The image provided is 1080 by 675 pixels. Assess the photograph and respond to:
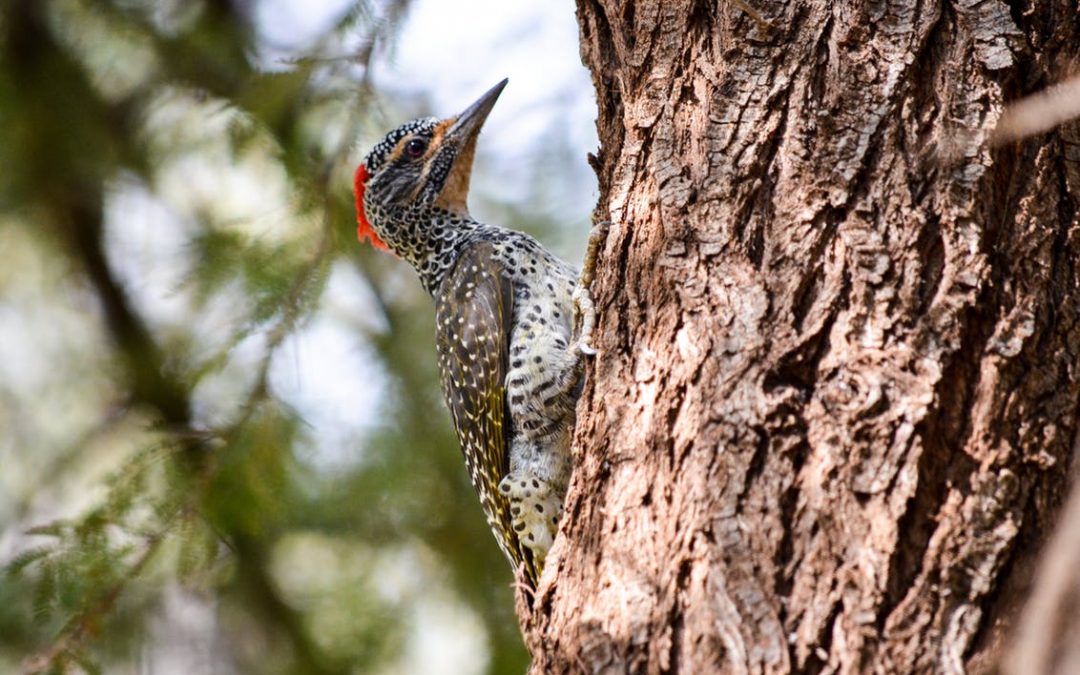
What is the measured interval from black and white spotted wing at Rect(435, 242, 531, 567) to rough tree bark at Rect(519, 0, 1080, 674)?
1.39 metres

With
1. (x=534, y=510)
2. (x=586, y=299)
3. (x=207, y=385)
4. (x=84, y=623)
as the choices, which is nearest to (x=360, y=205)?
(x=207, y=385)

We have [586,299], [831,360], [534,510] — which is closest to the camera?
[831,360]

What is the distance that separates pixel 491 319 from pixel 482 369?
0.65 ft

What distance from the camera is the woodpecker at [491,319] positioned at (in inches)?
163

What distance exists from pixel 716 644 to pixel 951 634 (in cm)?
46

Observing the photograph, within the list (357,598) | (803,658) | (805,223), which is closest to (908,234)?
(805,223)

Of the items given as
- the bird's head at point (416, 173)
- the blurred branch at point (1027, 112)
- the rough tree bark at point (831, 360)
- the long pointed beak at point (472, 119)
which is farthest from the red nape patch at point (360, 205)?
the blurred branch at point (1027, 112)

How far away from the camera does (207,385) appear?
17.7ft

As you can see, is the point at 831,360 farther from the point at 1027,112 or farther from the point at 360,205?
the point at 360,205

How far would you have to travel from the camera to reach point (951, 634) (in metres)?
2.24

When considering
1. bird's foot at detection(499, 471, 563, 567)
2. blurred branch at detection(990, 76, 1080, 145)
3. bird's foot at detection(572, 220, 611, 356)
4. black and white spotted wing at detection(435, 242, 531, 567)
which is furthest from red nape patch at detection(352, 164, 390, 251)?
blurred branch at detection(990, 76, 1080, 145)

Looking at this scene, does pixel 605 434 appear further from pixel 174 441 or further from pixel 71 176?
pixel 71 176

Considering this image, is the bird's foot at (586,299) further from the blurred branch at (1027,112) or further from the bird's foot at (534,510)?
the blurred branch at (1027,112)

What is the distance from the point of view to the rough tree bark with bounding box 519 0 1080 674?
91.0 inches
